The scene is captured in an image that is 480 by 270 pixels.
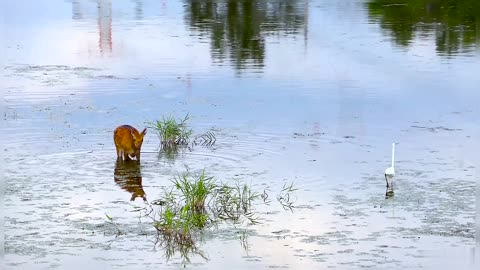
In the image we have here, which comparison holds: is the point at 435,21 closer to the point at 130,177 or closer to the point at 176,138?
the point at 176,138

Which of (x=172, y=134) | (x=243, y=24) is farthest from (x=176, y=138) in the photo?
(x=243, y=24)

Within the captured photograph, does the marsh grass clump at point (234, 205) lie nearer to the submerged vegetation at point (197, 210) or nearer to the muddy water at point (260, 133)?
the submerged vegetation at point (197, 210)

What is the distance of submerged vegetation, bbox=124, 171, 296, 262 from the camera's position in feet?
39.0

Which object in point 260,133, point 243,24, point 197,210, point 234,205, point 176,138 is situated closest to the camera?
point 197,210

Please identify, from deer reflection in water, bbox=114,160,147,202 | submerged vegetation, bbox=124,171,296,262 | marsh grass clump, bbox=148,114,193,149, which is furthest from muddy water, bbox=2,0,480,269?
marsh grass clump, bbox=148,114,193,149

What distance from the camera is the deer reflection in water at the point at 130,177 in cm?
1395

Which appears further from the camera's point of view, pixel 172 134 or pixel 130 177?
pixel 172 134

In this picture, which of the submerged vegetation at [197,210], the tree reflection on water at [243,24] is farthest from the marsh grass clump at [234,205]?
the tree reflection on water at [243,24]

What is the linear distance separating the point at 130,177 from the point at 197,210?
80.5 inches

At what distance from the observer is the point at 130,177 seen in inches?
577

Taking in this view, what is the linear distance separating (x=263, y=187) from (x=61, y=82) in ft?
28.7

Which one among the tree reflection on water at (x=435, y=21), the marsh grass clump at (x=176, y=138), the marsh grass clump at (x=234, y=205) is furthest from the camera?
the tree reflection on water at (x=435, y=21)

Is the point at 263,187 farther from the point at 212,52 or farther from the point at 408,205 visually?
the point at 212,52

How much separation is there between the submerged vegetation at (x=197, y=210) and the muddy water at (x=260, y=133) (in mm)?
146
